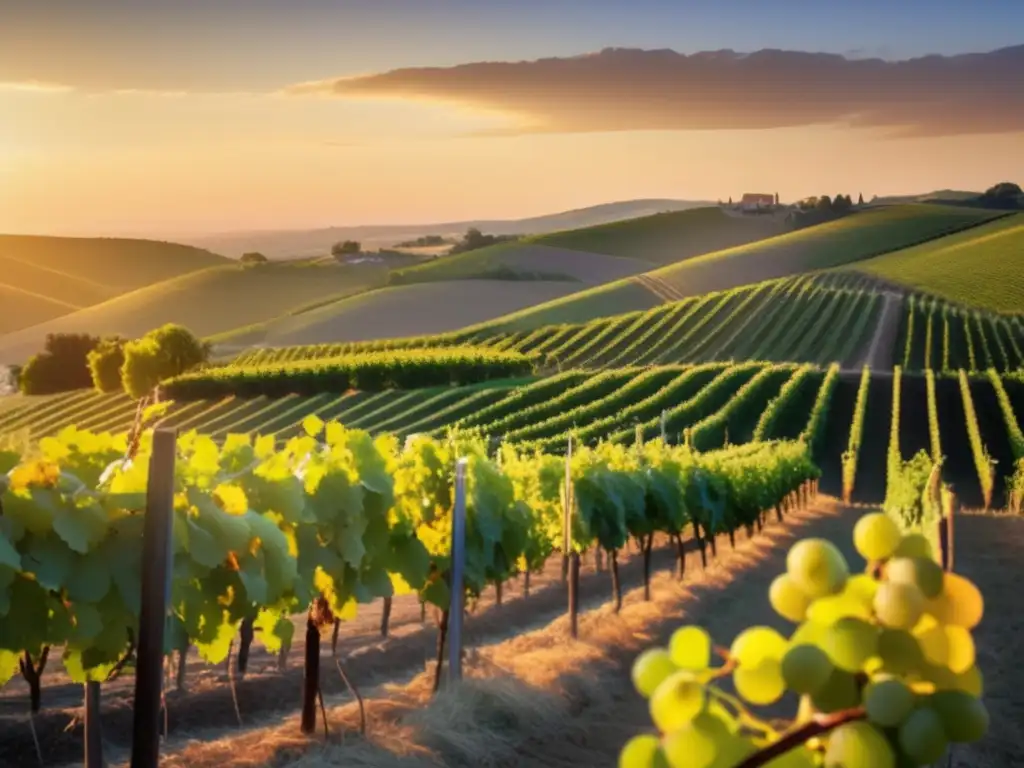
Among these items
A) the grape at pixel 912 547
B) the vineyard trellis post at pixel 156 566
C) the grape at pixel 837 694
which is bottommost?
the vineyard trellis post at pixel 156 566

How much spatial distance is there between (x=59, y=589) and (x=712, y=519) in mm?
12367

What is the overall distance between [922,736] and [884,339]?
62007 millimetres

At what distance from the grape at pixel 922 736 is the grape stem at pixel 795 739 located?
0.13ft

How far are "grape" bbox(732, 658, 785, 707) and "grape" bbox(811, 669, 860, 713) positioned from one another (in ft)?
0.10

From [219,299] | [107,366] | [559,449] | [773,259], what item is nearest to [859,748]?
[559,449]

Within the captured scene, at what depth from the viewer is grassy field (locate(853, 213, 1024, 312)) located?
231 feet

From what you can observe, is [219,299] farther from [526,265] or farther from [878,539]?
[878,539]

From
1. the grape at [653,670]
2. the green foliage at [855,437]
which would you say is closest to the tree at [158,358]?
the green foliage at [855,437]

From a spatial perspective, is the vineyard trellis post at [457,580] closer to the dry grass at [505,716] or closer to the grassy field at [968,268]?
the dry grass at [505,716]

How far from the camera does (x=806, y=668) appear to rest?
1.05 m

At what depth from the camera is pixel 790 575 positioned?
1093 mm

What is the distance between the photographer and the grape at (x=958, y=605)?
1.06 m

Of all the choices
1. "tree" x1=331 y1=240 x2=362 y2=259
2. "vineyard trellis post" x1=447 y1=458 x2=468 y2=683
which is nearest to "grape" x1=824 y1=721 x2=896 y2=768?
"vineyard trellis post" x1=447 y1=458 x2=468 y2=683

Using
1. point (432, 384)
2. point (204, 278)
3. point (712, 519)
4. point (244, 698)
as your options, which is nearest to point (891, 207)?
point (204, 278)
